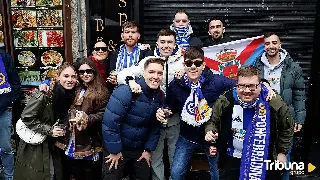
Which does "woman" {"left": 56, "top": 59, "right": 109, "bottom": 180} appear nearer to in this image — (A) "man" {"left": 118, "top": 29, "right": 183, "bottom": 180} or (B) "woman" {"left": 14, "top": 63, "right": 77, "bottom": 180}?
(B) "woman" {"left": 14, "top": 63, "right": 77, "bottom": 180}

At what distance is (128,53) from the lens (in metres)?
5.64

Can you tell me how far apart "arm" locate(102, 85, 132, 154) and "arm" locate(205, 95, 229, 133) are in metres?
0.93

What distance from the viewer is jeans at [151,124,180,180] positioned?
5.36 meters

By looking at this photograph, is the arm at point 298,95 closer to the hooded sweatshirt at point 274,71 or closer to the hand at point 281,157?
the hooded sweatshirt at point 274,71

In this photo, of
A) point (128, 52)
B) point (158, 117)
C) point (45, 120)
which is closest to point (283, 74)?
point (158, 117)

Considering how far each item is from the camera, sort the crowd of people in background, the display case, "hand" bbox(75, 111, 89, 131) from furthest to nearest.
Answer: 1. the display case
2. "hand" bbox(75, 111, 89, 131)
3. the crowd of people in background

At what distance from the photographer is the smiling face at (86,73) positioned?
493cm

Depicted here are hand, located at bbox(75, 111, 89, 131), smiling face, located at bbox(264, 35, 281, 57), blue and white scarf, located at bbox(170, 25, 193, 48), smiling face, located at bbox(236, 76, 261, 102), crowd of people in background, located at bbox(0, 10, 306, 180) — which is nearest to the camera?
smiling face, located at bbox(236, 76, 261, 102)

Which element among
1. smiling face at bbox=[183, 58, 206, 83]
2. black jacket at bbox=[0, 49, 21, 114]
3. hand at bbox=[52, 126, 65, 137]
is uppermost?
smiling face at bbox=[183, 58, 206, 83]

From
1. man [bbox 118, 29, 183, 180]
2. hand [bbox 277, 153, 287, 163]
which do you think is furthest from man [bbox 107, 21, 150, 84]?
hand [bbox 277, 153, 287, 163]

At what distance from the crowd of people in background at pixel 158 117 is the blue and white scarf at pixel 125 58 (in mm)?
13

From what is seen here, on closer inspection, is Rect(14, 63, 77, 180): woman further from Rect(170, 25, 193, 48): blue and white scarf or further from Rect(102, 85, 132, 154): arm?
Rect(170, 25, 193, 48): blue and white scarf

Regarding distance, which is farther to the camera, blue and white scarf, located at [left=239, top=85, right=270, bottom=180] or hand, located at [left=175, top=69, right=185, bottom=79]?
hand, located at [left=175, top=69, right=185, bottom=79]

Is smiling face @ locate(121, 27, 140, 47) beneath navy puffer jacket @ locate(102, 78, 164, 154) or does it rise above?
above
